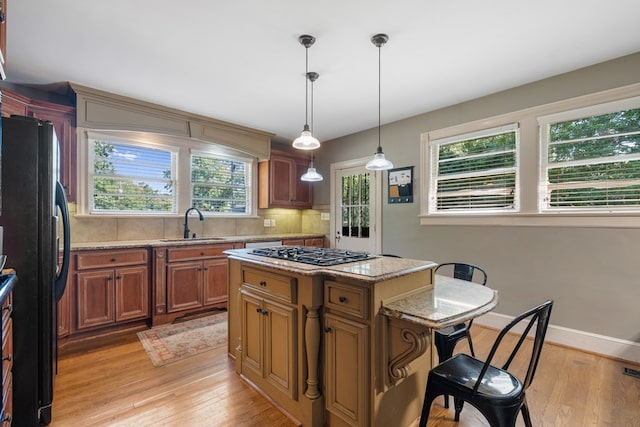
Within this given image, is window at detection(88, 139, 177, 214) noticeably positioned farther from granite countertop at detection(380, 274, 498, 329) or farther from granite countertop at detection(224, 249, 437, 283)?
granite countertop at detection(380, 274, 498, 329)

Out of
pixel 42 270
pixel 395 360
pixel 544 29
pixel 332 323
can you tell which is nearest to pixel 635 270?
pixel 544 29

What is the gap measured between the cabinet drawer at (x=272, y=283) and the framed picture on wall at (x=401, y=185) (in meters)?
2.52

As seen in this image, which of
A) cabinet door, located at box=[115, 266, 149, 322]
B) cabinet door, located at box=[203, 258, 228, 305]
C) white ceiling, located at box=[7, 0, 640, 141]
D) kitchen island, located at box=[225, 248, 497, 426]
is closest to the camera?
kitchen island, located at box=[225, 248, 497, 426]

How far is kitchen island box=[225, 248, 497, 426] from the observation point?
4.87 feet

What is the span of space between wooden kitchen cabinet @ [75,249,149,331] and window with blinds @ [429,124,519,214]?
3.47 meters

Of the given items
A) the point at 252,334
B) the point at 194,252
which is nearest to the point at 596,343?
the point at 252,334

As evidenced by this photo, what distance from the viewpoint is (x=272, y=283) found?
1933 millimetres

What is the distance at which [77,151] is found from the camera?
3.19 meters

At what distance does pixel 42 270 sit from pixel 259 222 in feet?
10.7

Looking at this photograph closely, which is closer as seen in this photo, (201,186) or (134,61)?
(134,61)

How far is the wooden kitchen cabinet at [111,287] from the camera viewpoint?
2.80 metres

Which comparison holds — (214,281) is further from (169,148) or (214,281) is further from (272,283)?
(272,283)

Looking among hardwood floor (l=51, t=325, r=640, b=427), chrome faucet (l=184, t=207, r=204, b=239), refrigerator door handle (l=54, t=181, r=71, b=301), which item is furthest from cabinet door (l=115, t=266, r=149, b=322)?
refrigerator door handle (l=54, t=181, r=71, b=301)

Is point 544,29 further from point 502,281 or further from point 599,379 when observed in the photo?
point 599,379
